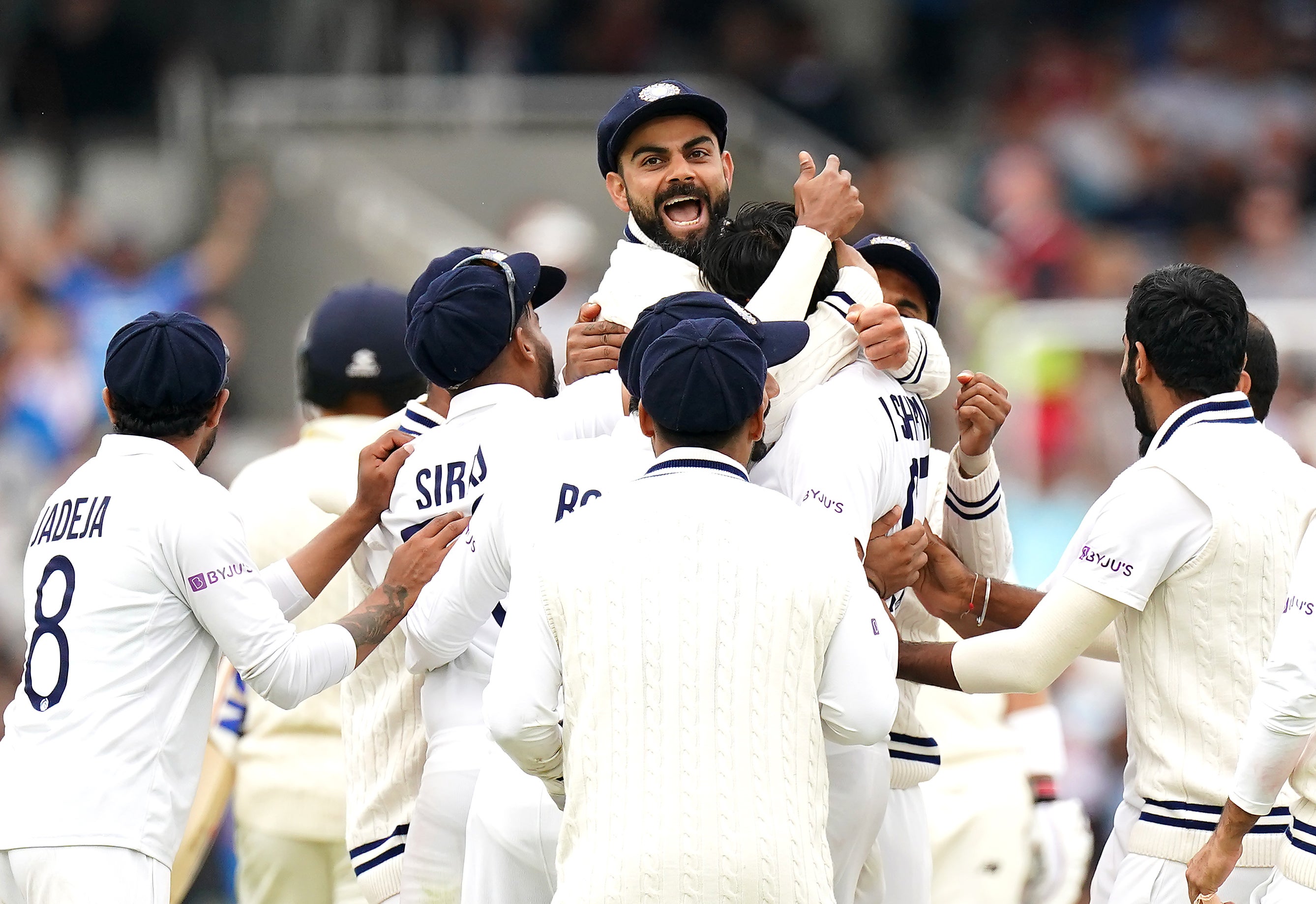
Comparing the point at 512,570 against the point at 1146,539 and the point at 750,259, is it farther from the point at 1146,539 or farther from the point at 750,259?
the point at 1146,539

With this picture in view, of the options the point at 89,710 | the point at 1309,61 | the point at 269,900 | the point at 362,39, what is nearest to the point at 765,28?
the point at 362,39

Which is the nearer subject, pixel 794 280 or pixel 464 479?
pixel 794 280

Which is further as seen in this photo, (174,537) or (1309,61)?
(1309,61)

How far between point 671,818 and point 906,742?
4.28 feet

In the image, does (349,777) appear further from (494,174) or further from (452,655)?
(494,174)

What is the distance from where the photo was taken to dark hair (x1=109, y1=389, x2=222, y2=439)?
159 inches

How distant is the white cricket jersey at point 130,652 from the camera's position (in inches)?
151

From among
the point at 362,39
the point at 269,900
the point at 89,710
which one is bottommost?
the point at 269,900

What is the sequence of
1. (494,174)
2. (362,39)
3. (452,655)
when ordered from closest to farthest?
1. (452,655)
2. (494,174)
3. (362,39)

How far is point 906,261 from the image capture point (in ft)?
15.0

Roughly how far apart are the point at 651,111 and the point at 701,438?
1310 millimetres

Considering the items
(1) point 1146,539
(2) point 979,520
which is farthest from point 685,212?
(1) point 1146,539

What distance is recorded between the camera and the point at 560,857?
3.30 meters

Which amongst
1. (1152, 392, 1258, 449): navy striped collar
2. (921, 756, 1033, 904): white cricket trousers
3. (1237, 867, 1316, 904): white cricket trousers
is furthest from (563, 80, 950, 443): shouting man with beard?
(921, 756, 1033, 904): white cricket trousers
